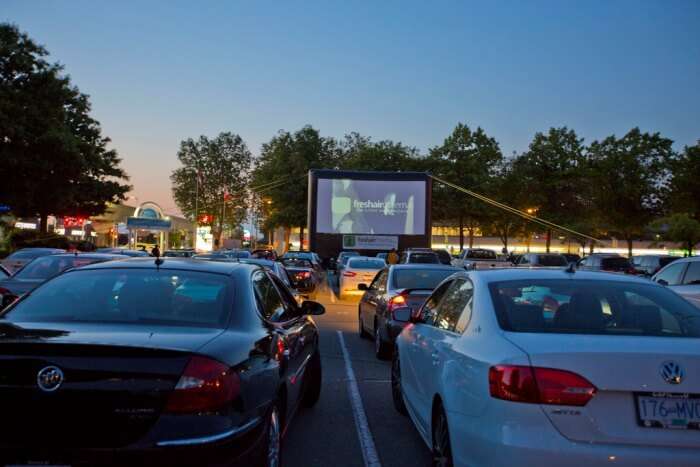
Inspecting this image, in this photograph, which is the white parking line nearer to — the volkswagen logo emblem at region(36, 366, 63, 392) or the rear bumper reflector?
the rear bumper reflector

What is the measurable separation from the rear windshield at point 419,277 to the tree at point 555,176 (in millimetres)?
51230

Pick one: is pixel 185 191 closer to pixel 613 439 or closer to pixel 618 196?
pixel 618 196

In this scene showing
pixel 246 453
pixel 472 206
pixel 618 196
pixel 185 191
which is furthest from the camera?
pixel 185 191

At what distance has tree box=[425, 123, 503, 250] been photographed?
203ft

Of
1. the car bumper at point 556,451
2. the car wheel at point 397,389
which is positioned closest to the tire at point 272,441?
the car bumper at point 556,451

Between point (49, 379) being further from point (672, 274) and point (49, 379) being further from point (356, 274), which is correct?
point (356, 274)

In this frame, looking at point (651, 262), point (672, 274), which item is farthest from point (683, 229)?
point (672, 274)

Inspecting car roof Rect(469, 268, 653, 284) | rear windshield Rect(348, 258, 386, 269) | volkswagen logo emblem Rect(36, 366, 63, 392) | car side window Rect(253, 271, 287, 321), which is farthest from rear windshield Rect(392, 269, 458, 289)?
rear windshield Rect(348, 258, 386, 269)

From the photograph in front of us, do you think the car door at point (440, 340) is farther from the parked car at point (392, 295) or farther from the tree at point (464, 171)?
the tree at point (464, 171)

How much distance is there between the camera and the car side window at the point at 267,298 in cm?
527

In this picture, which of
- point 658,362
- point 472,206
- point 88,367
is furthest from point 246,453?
point 472,206

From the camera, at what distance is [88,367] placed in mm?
3455

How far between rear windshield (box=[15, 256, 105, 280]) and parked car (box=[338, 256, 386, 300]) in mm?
11080

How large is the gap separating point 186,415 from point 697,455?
249 centimetres
